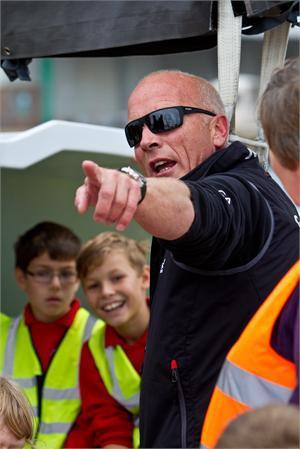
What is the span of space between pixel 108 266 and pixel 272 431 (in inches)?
111

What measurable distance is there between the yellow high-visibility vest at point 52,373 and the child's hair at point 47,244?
11.4 inches

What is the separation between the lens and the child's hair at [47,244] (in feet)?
14.0

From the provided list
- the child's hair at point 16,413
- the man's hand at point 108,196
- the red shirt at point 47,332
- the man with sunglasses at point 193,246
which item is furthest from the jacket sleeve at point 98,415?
the man's hand at point 108,196

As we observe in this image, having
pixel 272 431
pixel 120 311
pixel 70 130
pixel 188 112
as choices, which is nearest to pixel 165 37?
pixel 188 112

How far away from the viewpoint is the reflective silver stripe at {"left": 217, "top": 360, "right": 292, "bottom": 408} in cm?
155

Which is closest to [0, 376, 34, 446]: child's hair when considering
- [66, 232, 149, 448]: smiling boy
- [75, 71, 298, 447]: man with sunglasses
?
[75, 71, 298, 447]: man with sunglasses

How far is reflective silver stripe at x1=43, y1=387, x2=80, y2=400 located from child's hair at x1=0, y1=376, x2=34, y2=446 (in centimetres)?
136

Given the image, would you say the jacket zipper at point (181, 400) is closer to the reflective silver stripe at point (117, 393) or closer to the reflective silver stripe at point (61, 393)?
the reflective silver stripe at point (117, 393)

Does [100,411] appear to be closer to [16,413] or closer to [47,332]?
[47,332]

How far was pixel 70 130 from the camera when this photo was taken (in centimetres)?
371

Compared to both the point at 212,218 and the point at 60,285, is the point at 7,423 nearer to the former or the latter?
the point at 212,218

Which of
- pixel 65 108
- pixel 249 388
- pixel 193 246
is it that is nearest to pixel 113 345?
pixel 193 246

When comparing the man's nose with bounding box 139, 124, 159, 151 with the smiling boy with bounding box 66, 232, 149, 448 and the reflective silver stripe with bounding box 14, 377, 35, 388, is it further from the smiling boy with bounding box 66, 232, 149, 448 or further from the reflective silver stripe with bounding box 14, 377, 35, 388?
the reflective silver stripe with bounding box 14, 377, 35, 388

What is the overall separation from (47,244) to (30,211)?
0.53m
